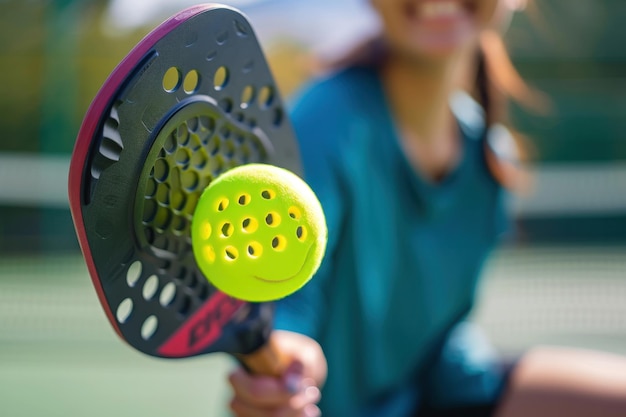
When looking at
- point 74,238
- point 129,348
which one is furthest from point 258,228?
point 74,238

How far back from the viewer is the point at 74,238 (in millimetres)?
4918

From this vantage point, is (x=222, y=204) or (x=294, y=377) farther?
(x=294, y=377)

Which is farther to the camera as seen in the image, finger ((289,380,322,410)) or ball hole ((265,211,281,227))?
finger ((289,380,322,410))

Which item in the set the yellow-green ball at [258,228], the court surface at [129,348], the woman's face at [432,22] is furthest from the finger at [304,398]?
the court surface at [129,348]

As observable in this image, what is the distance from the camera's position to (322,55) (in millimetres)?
1650

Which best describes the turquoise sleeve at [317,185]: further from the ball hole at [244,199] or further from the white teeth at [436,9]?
the ball hole at [244,199]

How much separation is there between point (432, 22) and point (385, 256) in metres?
0.39

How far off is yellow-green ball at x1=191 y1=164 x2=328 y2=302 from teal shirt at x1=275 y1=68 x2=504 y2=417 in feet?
1.30

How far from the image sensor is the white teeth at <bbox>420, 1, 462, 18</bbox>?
1345 millimetres

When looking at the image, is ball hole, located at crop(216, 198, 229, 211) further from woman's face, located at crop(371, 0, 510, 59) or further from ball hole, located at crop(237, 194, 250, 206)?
woman's face, located at crop(371, 0, 510, 59)

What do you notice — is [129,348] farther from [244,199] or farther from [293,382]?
[244,199]

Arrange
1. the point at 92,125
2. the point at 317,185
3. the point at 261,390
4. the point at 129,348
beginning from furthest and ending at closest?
the point at 129,348 < the point at 317,185 < the point at 261,390 < the point at 92,125

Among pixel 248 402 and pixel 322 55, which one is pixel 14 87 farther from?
pixel 248 402

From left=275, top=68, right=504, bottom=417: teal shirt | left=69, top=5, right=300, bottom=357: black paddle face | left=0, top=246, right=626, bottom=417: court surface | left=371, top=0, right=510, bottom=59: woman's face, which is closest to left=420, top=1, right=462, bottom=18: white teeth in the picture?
left=371, top=0, right=510, bottom=59: woman's face
